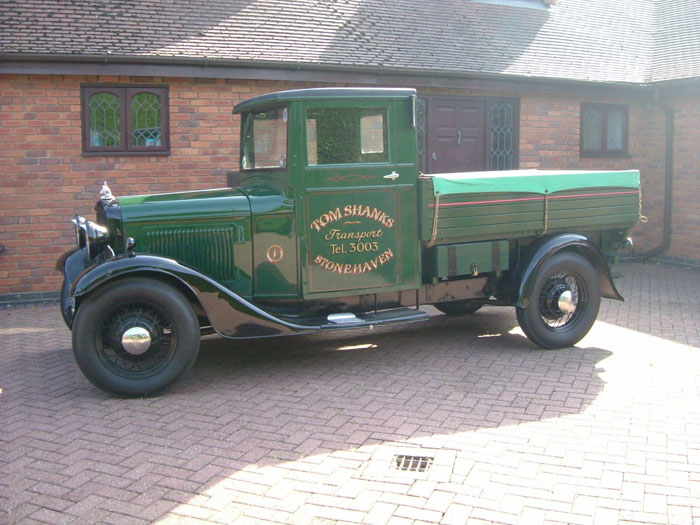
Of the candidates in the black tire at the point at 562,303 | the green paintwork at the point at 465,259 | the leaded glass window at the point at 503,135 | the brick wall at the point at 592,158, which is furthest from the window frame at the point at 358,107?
the brick wall at the point at 592,158

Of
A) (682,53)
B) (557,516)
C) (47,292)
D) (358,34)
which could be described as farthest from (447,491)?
(682,53)

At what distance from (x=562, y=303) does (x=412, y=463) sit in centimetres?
301

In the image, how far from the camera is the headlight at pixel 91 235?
18.0 ft

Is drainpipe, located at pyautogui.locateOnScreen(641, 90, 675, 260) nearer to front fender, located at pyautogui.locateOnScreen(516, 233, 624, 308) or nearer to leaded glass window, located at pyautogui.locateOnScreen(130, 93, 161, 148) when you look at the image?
front fender, located at pyautogui.locateOnScreen(516, 233, 624, 308)

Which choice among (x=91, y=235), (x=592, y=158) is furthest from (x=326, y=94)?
(x=592, y=158)

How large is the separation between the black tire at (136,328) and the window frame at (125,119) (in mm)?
4705

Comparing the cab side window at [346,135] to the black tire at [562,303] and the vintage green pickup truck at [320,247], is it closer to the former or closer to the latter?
the vintage green pickup truck at [320,247]

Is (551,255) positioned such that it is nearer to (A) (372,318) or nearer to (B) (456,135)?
(A) (372,318)

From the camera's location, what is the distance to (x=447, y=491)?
3.73 metres

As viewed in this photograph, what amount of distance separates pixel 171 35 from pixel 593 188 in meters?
5.97

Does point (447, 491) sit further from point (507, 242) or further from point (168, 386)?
point (507, 242)

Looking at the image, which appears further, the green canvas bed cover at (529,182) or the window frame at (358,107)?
the green canvas bed cover at (529,182)

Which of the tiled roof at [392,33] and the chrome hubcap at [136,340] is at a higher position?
the tiled roof at [392,33]

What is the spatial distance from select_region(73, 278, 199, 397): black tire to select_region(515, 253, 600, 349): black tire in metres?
2.96
